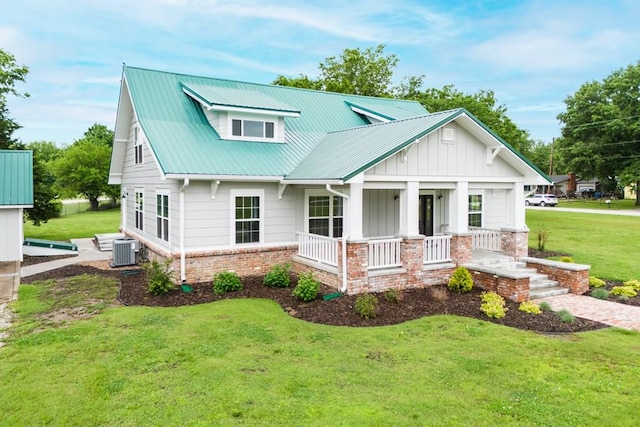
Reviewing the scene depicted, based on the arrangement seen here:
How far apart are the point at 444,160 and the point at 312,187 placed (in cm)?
411

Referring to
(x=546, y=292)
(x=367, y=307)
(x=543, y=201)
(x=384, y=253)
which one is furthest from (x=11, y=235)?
(x=543, y=201)

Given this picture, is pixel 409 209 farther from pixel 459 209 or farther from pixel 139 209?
pixel 139 209

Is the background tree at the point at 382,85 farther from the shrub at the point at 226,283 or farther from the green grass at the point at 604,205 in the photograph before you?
the shrub at the point at 226,283

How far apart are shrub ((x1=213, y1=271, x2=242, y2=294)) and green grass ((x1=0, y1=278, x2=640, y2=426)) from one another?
2455mm

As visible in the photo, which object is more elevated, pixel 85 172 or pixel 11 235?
pixel 85 172

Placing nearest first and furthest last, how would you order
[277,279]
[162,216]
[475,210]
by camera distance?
1. [277,279]
2. [162,216]
3. [475,210]

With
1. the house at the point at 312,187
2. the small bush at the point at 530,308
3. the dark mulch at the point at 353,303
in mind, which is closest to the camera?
the dark mulch at the point at 353,303

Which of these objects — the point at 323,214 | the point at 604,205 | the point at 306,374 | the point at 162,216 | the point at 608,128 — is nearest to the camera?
the point at 306,374

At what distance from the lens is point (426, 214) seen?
52.9 ft

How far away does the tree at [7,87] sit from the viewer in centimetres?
2292

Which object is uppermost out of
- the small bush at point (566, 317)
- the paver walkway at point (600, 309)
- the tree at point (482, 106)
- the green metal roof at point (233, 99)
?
the tree at point (482, 106)

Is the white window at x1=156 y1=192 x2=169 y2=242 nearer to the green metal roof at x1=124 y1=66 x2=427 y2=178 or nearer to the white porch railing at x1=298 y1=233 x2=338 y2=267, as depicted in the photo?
the green metal roof at x1=124 y1=66 x2=427 y2=178

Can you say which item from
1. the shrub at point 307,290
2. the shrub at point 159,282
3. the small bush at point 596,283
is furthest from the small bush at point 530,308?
the shrub at point 159,282

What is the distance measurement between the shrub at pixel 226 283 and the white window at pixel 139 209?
650cm
